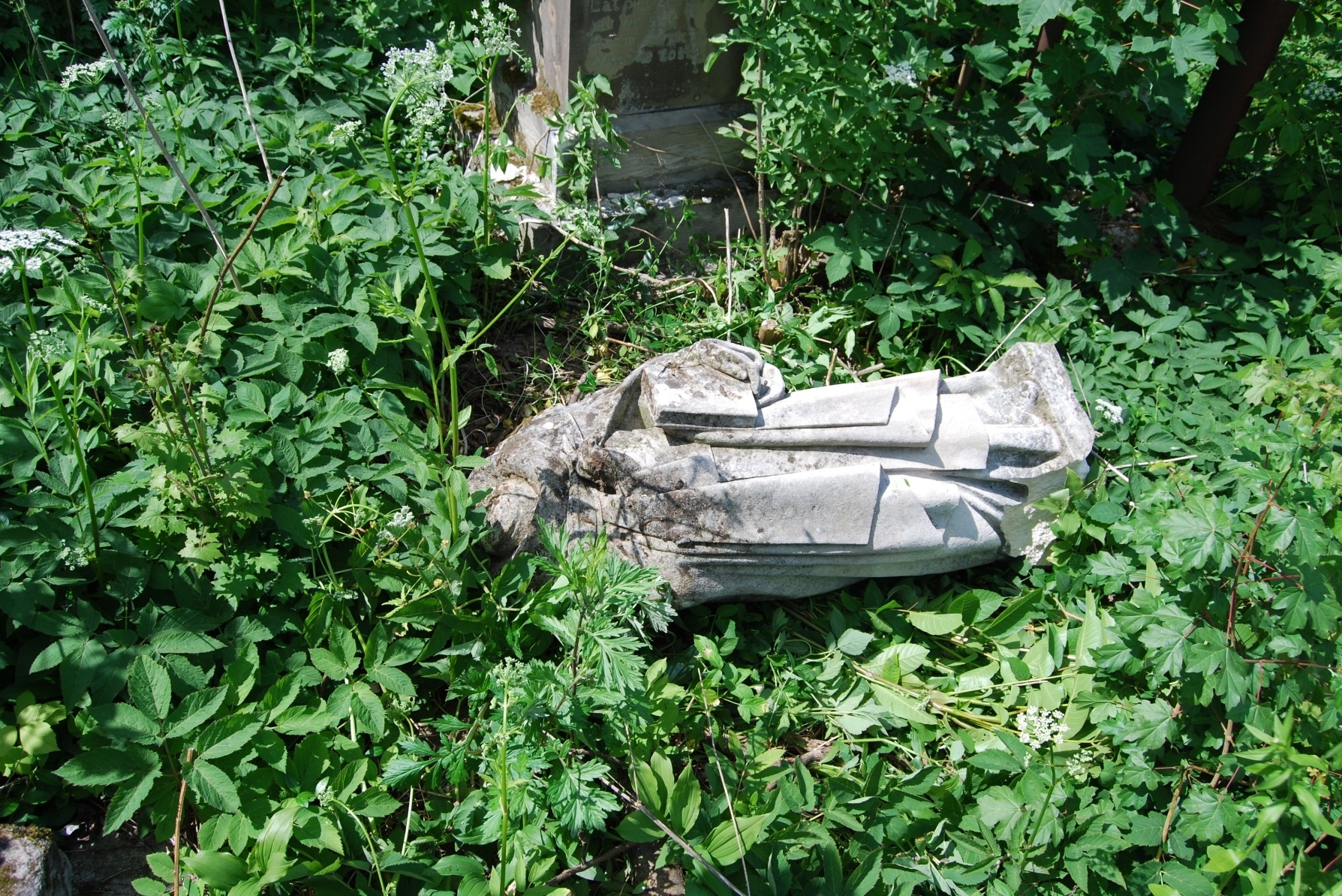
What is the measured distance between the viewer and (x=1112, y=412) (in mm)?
3123

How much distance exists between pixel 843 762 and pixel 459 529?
125cm

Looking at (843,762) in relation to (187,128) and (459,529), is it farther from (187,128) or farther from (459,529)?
(187,128)

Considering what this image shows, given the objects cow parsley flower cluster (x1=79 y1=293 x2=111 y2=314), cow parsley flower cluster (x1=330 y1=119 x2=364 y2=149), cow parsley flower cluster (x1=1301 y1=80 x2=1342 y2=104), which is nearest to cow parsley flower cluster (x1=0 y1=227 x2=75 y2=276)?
cow parsley flower cluster (x1=79 y1=293 x2=111 y2=314)

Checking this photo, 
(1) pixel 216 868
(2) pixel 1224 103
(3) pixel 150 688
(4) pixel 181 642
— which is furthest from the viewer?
(2) pixel 1224 103

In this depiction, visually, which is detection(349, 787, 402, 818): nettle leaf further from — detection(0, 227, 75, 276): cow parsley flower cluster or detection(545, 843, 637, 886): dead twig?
detection(0, 227, 75, 276): cow parsley flower cluster

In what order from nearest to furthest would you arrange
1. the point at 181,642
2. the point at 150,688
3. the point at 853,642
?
the point at 150,688, the point at 181,642, the point at 853,642

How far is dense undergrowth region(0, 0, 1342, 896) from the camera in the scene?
2145 millimetres

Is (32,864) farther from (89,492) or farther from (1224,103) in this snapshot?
(1224,103)

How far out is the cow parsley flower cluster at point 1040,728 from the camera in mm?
2410

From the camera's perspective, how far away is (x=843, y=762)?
265 centimetres

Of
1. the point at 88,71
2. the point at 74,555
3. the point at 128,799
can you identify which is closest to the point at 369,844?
the point at 128,799

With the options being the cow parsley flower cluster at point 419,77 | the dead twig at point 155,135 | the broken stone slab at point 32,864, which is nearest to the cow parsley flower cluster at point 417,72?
the cow parsley flower cluster at point 419,77

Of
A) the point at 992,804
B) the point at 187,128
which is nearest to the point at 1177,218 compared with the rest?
the point at 992,804

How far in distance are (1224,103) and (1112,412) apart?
169 centimetres
